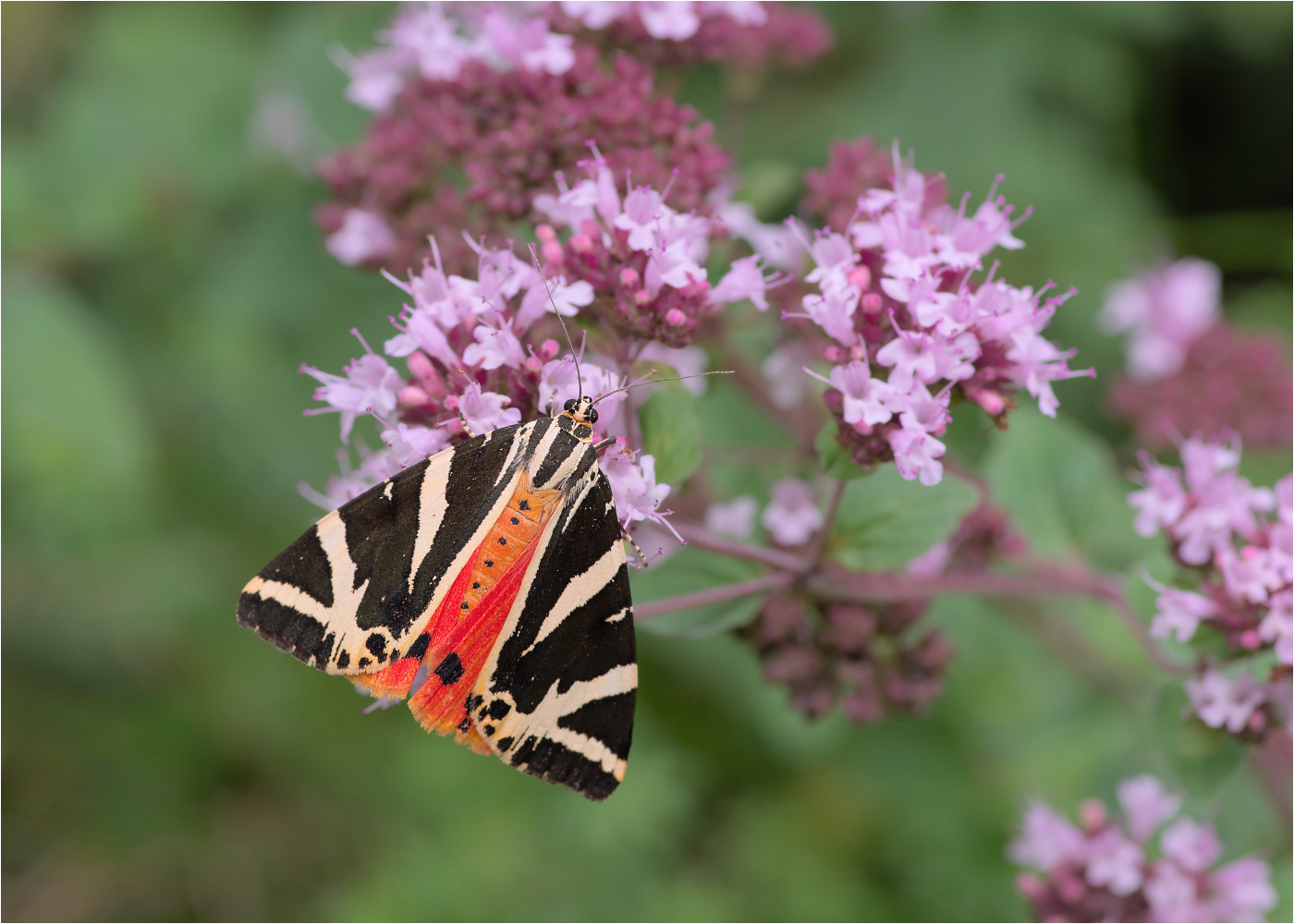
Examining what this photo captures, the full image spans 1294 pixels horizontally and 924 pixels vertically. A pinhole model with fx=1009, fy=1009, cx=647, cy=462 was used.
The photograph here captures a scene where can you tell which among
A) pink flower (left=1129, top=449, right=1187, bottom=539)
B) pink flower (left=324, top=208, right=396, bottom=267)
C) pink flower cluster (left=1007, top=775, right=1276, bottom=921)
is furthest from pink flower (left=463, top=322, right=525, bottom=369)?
pink flower cluster (left=1007, top=775, right=1276, bottom=921)

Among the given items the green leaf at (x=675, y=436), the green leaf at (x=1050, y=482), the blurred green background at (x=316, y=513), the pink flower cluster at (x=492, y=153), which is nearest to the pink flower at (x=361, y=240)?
the pink flower cluster at (x=492, y=153)

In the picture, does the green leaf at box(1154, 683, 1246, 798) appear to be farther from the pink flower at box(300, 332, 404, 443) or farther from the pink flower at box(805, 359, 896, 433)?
the pink flower at box(300, 332, 404, 443)

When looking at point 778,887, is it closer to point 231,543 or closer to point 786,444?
point 786,444

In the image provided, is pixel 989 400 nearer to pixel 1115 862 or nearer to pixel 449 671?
pixel 449 671

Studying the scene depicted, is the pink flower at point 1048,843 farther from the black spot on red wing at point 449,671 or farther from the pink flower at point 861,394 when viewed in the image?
the black spot on red wing at point 449,671

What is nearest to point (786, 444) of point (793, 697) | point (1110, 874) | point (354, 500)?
point (793, 697)

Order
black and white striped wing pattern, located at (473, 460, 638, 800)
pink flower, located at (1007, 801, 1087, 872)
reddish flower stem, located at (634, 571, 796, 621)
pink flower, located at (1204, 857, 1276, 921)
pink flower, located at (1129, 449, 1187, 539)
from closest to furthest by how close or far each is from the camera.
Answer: black and white striped wing pattern, located at (473, 460, 638, 800) → reddish flower stem, located at (634, 571, 796, 621) → pink flower, located at (1129, 449, 1187, 539) → pink flower, located at (1204, 857, 1276, 921) → pink flower, located at (1007, 801, 1087, 872)
